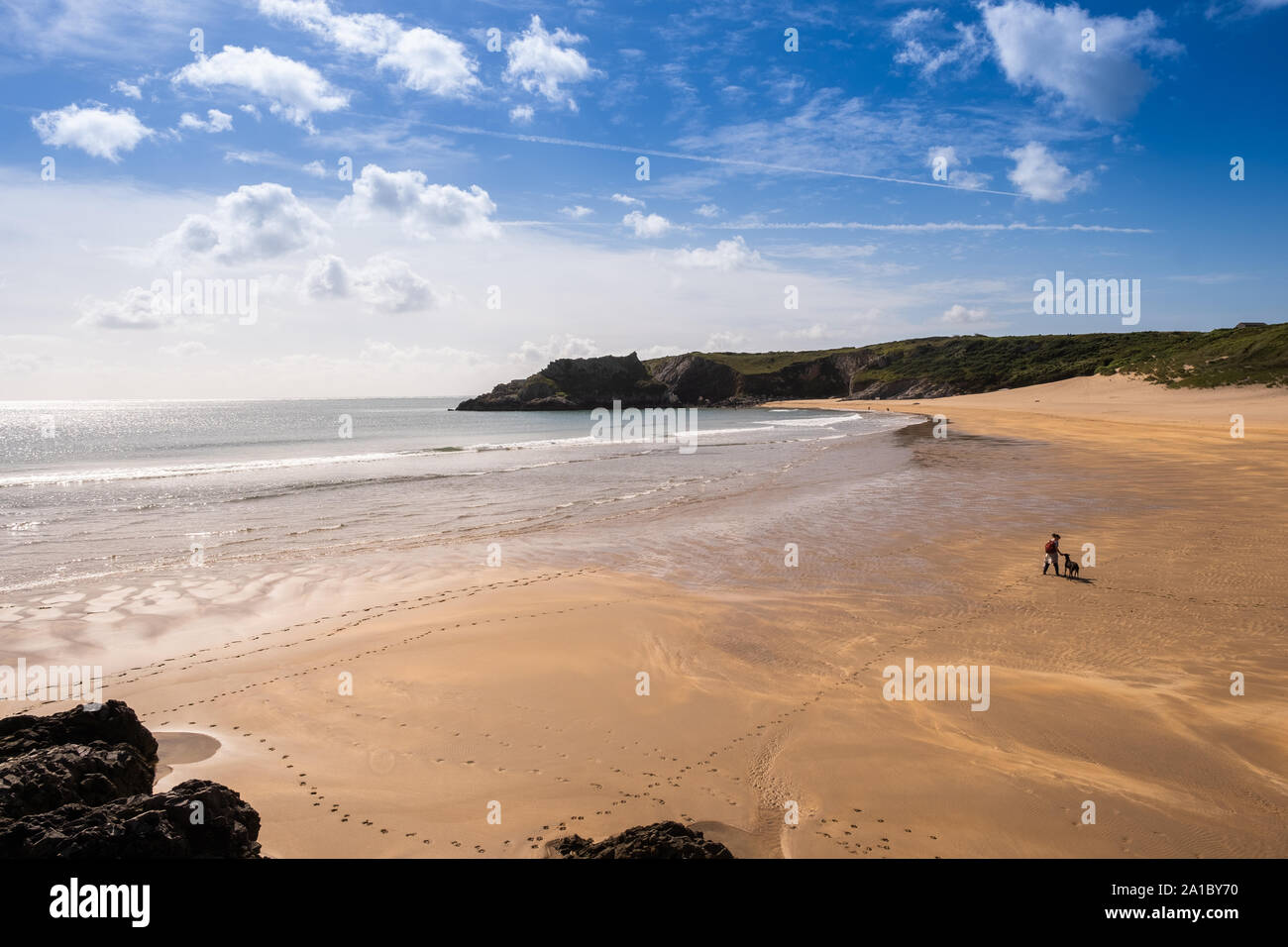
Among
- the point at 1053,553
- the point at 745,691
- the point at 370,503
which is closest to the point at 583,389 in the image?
the point at 370,503

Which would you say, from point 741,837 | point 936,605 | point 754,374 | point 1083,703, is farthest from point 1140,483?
point 754,374

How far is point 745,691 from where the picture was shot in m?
9.65

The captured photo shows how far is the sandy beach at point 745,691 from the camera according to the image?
21.5 ft

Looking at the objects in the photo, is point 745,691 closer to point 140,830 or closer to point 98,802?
point 140,830

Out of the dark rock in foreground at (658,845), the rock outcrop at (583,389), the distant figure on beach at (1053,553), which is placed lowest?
the dark rock in foreground at (658,845)

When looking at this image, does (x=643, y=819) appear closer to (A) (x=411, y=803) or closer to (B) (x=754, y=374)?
(A) (x=411, y=803)

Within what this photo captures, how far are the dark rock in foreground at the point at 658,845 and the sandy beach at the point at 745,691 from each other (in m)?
1.14

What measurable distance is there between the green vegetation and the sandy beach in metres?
68.8

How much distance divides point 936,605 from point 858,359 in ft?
566

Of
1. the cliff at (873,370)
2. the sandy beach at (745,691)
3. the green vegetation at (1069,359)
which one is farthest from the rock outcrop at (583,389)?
the sandy beach at (745,691)

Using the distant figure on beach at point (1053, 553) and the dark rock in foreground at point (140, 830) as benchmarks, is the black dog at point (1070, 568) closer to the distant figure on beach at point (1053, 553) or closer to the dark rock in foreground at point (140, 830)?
the distant figure on beach at point (1053, 553)
